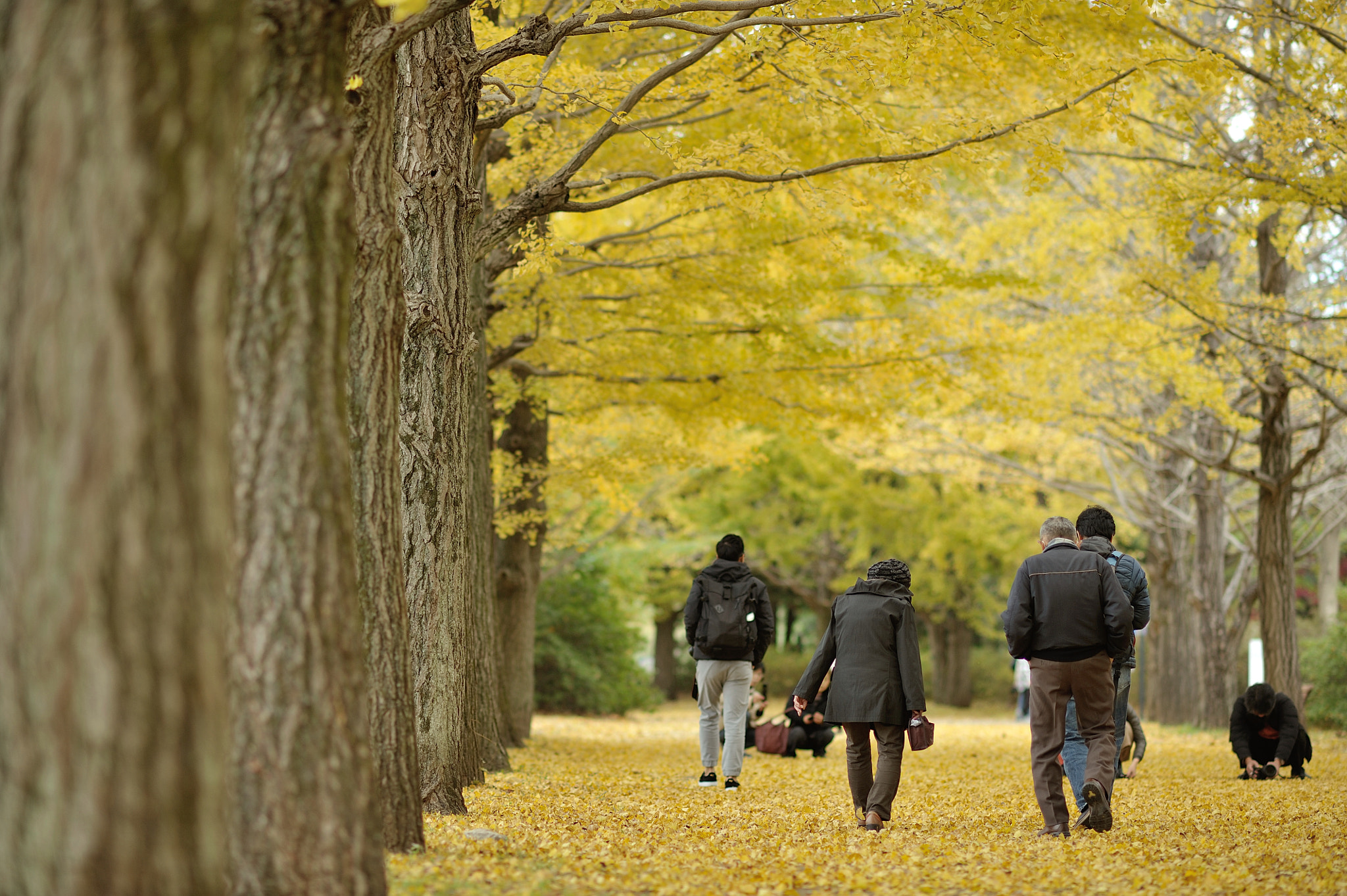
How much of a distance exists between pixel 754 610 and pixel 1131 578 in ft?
8.95

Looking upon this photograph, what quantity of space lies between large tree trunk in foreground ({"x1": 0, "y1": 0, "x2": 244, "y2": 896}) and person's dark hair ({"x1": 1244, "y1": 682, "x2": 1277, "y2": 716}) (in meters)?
8.86

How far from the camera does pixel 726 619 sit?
8.55 metres

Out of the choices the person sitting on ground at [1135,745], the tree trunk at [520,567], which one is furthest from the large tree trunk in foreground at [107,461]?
the tree trunk at [520,567]

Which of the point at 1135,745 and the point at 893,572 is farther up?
the point at 893,572

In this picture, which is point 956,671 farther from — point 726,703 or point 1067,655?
point 1067,655

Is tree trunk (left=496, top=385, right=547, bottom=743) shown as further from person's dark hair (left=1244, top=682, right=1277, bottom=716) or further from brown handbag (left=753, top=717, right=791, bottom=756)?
person's dark hair (left=1244, top=682, right=1277, bottom=716)

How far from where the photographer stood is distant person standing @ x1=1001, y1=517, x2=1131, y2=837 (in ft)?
20.6

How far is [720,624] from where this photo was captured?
28.1ft

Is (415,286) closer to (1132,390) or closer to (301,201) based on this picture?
(301,201)

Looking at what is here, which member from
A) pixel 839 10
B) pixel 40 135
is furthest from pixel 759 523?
pixel 40 135

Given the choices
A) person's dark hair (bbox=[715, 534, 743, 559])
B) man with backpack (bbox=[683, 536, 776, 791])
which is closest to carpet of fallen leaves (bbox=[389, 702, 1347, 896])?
man with backpack (bbox=[683, 536, 776, 791])

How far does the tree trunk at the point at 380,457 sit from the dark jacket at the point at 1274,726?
759 cm

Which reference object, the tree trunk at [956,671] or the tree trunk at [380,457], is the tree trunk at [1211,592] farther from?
the tree trunk at [380,457]

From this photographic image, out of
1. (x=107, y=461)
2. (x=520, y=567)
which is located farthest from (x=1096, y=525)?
(x=520, y=567)
